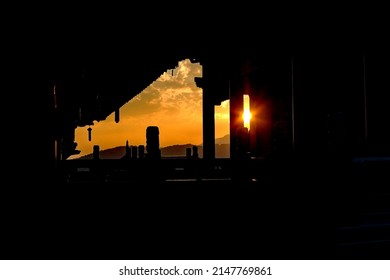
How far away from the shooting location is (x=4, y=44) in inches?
122

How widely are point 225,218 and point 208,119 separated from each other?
630cm

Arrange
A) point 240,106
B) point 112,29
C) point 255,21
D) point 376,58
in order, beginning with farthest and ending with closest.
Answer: point 240,106
point 376,58
point 255,21
point 112,29

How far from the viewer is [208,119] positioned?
10742mm

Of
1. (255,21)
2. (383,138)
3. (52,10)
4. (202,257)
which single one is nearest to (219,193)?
(202,257)

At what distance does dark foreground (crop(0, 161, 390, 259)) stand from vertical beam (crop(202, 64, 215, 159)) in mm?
5779

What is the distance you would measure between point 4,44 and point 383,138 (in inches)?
309

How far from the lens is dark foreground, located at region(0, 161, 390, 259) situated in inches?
166

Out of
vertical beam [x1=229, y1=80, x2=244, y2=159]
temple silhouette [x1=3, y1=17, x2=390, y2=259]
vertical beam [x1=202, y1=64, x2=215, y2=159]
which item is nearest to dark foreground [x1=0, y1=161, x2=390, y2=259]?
temple silhouette [x1=3, y1=17, x2=390, y2=259]

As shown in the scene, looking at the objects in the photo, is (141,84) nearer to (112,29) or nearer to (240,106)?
(112,29)

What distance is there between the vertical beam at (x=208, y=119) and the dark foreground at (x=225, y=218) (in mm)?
5779

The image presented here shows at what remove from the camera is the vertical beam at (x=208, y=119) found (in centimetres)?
1070

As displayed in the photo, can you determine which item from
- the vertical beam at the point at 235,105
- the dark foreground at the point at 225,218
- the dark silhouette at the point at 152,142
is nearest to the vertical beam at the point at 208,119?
the vertical beam at the point at 235,105

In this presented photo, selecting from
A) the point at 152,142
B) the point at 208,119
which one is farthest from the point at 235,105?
the point at 152,142

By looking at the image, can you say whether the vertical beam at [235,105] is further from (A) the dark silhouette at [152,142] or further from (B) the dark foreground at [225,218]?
(A) the dark silhouette at [152,142]
